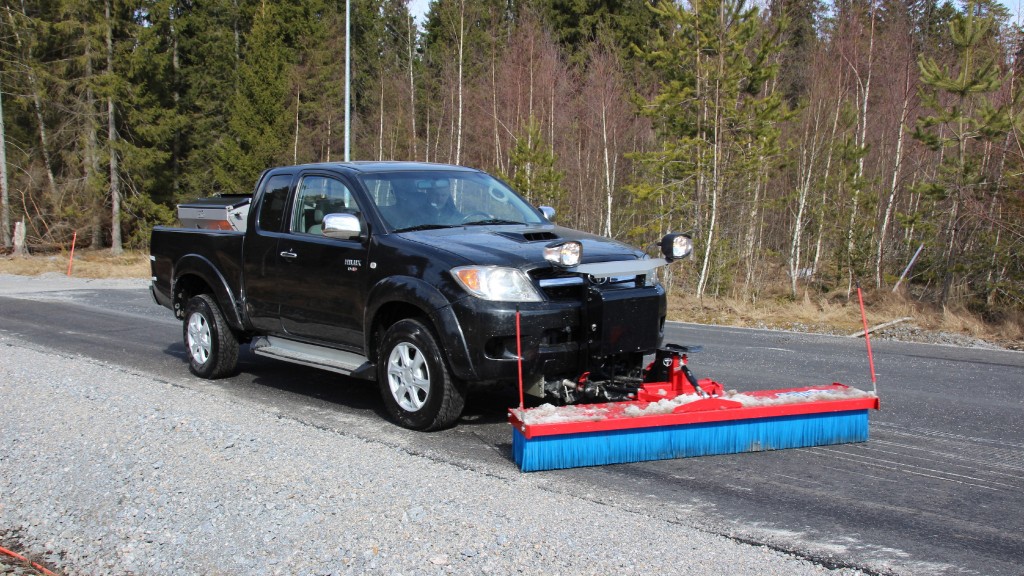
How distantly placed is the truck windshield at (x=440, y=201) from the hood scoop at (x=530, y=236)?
534mm

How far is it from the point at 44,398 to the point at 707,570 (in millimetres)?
6011

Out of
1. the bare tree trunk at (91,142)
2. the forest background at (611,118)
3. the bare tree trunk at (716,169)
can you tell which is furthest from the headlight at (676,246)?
the bare tree trunk at (91,142)

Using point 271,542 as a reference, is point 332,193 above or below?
above

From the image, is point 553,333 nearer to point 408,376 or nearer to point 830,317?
point 408,376

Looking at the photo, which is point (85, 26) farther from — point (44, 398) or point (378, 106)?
point (44, 398)

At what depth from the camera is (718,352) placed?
10.6 metres

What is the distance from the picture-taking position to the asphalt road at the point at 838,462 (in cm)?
429

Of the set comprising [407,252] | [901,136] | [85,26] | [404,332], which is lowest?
[404,332]

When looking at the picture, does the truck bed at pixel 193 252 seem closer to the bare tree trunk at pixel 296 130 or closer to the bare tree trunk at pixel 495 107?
the bare tree trunk at pixel 495 107

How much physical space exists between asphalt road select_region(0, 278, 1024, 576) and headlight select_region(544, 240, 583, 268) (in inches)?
53.0

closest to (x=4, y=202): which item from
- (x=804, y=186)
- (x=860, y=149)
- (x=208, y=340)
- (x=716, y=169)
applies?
(x=716, y=169)

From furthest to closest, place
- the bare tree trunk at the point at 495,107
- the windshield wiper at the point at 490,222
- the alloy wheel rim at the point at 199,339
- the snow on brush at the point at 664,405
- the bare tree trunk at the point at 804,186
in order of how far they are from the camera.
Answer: the bare tree trunk at the point at 495,107 < the bare tree trunk at the point at 804,186 < the alloy wheel rim at the point at 199,339 < the windshield wiper at the point at 490,222 < the snow on brush at the point at 664,405

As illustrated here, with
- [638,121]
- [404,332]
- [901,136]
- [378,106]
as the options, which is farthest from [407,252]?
[378,106]

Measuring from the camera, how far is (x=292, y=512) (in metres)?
4.59
